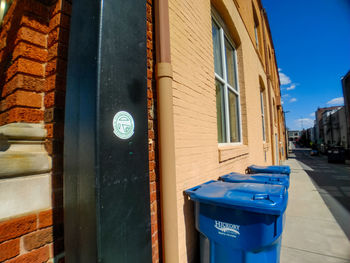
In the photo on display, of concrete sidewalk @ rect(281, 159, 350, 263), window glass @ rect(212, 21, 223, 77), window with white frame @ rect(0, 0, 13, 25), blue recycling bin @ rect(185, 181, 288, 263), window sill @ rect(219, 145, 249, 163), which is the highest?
window glass @ rect(212, 21, 223, 77)

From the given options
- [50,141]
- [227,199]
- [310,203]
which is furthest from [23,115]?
[310,203]

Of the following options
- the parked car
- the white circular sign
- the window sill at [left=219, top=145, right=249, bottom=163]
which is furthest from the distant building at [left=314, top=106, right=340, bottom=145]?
the white circular sign

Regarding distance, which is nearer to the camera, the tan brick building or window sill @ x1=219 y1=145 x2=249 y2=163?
the tan brick building

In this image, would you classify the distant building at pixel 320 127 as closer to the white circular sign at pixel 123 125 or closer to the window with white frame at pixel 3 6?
the white circular sign at pixel 123 125

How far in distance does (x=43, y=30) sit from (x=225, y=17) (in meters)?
3.71

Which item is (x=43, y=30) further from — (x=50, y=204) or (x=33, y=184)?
(x=50, y=204)

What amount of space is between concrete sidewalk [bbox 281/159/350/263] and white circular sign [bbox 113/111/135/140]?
289cm

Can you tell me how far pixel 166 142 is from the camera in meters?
1.78

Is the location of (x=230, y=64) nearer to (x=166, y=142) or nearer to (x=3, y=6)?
(x=166, y=142)

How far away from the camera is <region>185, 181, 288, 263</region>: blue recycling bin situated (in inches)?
63.7

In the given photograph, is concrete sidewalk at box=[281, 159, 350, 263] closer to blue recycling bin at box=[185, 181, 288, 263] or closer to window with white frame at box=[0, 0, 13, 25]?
blue recycling bin at box=[185, 181, 288, 263]

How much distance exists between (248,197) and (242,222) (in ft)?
0.73

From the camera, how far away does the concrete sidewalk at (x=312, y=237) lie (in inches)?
106

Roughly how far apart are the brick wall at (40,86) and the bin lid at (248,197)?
4.05 ft
